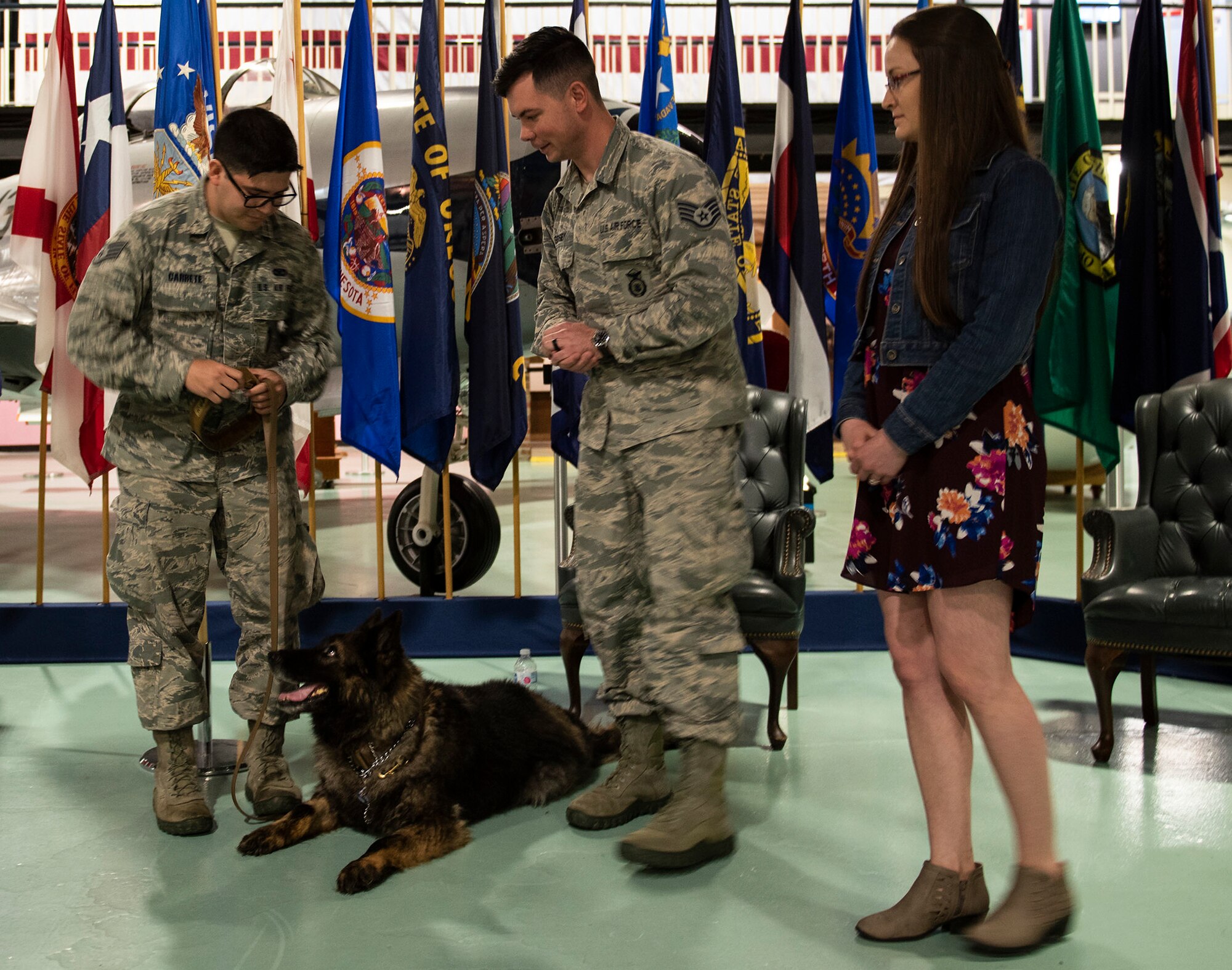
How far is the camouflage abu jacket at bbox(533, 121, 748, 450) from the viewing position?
7.48 ft

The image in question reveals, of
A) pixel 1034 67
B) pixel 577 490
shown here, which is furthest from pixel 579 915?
pixel 1034 67

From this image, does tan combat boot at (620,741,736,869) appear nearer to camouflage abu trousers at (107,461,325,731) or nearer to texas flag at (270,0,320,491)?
camouflage abu trousers at (107,461,325,731)

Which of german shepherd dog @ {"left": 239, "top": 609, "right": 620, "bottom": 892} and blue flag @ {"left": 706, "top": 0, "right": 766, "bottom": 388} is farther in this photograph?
blue flag @ {"left": 706, "top": 0, "right": 766, "bottom": 388}

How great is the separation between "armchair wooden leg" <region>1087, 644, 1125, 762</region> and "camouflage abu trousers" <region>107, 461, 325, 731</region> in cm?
224

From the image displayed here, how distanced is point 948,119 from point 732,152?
284cm

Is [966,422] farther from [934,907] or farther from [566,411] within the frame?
[566,411]

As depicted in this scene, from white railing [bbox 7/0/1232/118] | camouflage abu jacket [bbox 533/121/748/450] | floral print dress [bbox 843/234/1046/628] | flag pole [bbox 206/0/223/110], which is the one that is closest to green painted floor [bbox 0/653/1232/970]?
→ floral print dress [bbox 843/234/1046/628]

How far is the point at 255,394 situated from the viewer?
2562 millimetres

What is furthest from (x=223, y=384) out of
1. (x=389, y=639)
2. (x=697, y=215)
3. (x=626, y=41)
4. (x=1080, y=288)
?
(x=626, y=41)

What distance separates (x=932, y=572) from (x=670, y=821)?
87 cm

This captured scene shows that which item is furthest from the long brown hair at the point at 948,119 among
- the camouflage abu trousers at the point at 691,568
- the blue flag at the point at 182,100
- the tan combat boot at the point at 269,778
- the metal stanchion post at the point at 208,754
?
the blue flag at the point at 182,100

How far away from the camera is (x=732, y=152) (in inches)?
177

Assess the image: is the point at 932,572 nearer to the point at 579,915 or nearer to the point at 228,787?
the point at 579,915

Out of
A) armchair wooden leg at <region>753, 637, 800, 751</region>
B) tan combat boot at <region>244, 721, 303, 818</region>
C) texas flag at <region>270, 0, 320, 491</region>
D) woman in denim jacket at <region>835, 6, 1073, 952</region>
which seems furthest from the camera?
texas flag at <region>270, 0, 320, 491</region>
